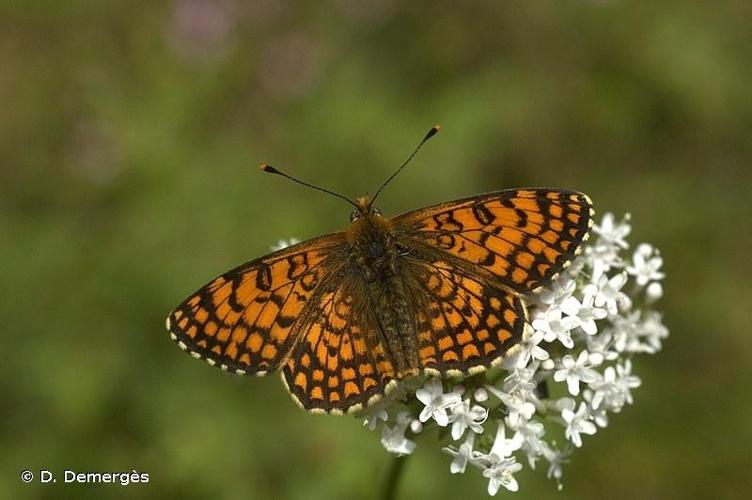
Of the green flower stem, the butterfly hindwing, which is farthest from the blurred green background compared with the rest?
the butterfly hindwing

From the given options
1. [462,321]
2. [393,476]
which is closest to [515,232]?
[462,321]

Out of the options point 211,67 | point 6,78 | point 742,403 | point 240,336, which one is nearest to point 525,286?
point 240,336

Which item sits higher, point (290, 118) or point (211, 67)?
point (211, 67)

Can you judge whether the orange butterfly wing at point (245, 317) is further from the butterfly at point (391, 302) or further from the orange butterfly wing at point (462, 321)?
the orange butterfly wing at point (462, 321)

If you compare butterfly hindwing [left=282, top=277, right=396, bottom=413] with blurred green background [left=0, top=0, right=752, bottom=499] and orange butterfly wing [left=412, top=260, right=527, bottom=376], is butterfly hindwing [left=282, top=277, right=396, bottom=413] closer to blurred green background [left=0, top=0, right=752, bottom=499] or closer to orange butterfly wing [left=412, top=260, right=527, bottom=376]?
orange butterfly wing [left=412, top=260, right=527, bottom=376]

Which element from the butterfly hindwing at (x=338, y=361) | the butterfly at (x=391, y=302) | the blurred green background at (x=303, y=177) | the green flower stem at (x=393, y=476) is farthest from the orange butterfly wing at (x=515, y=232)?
the blurred green background at (x=303, y=177)

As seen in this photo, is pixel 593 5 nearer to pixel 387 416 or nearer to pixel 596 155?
pixel 596 155
